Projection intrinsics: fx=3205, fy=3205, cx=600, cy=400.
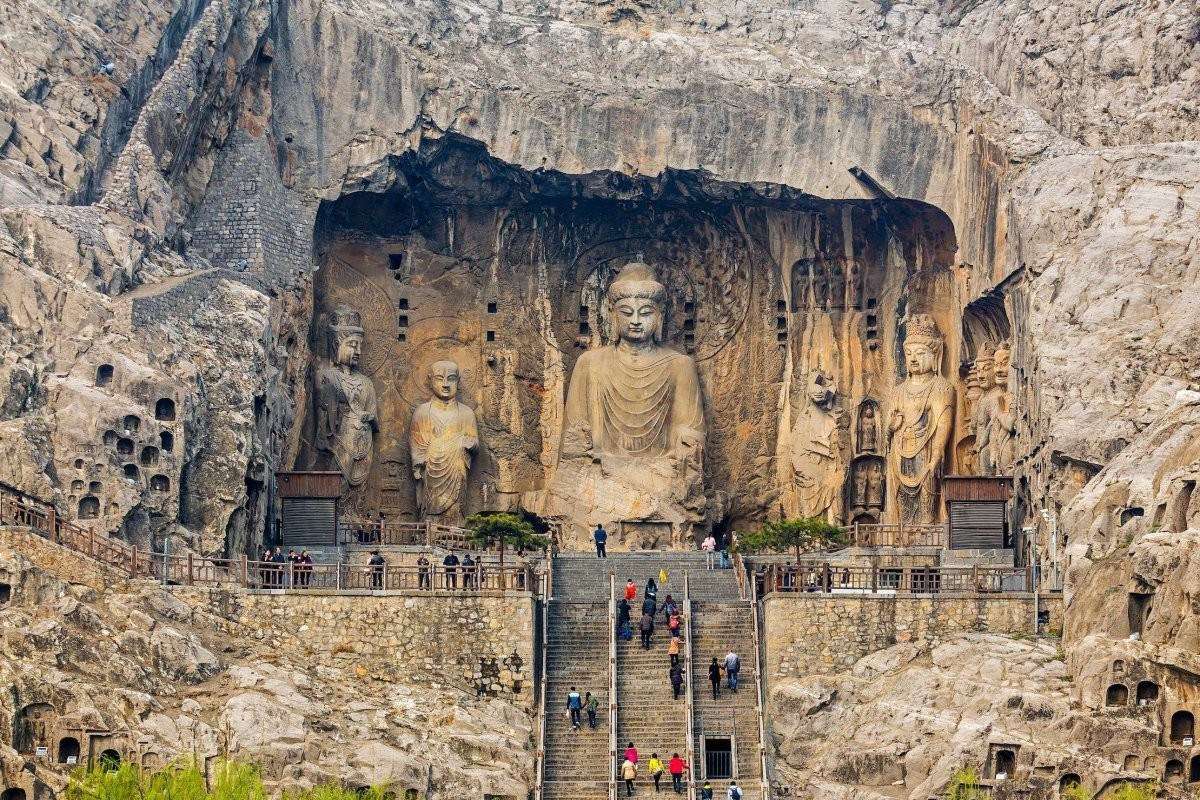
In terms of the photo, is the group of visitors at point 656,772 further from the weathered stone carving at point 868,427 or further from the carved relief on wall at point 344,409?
the weathered stone carving at point 868,427

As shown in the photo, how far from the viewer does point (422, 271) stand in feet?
250

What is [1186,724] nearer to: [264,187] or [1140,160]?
[1140,160]

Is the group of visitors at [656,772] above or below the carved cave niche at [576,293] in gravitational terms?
below

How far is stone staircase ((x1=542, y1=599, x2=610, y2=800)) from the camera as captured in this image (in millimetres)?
58750

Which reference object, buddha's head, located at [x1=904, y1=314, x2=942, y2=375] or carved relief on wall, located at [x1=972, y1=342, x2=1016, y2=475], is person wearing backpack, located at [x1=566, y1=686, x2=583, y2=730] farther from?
buddha's head, located at [x1=904, y1=314, x2=942, y2=375]

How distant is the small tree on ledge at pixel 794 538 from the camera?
231ft

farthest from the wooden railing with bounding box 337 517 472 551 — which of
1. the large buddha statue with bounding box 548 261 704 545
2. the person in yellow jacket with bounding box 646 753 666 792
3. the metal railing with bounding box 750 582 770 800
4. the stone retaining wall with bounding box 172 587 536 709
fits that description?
the person in yellow jacket with bounding box 646 753 666 792

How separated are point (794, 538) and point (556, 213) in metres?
10.9

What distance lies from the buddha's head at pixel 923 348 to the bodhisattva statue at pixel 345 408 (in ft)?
40.9

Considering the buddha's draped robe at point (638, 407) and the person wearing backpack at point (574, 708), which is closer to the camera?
the person wearing backpack at point (574, 708)

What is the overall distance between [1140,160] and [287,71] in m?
19.3

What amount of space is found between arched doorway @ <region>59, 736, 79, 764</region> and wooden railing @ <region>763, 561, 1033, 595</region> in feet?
47.6

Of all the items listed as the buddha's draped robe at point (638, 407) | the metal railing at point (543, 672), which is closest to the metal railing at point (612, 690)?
the metal railing at point (543, 672)

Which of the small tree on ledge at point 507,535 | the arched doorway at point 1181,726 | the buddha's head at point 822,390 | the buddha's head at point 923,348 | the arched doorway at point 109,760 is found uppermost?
the buddha's head at point 923,348
